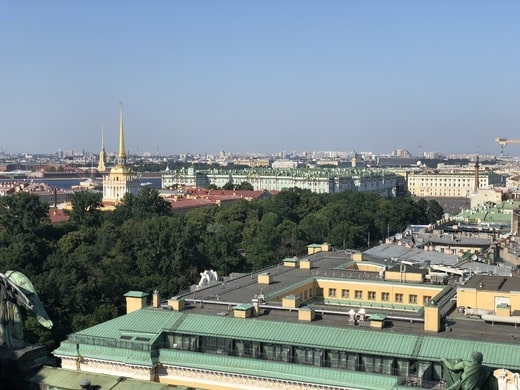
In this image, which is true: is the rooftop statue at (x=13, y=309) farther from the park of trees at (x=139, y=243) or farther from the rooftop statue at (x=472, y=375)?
the park of trees at (x=139, y=243)

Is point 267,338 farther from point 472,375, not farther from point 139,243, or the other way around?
point 139,243

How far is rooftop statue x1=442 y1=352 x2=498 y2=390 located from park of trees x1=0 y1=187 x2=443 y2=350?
98.6 ft

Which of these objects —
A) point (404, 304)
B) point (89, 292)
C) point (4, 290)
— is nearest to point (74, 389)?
point (4, 290)

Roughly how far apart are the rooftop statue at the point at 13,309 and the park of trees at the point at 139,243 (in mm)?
23748

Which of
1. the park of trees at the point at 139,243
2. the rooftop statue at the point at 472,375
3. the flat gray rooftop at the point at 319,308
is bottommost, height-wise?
the park of trees at the point at 139,243

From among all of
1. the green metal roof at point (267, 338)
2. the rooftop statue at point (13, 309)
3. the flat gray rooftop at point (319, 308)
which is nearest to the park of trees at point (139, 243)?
the flat gray rooftop at point (319, 308)

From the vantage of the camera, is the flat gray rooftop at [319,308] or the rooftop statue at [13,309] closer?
the rooftop statue at [13,309]

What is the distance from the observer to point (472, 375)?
1473 centimetres

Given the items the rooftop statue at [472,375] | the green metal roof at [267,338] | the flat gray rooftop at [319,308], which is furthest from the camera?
the flat gray rooftop at [319,308]

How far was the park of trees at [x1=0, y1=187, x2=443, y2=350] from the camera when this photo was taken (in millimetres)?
47781

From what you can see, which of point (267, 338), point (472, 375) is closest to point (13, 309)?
point (472, 375)

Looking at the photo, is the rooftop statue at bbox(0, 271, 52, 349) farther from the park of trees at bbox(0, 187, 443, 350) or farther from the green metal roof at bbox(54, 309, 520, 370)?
the park of trees at bbox(0, 187, 443, 350)

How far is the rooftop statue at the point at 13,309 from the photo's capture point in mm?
17266

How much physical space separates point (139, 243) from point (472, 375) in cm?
5055
